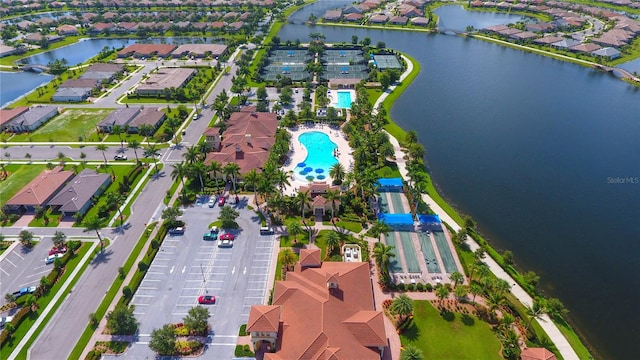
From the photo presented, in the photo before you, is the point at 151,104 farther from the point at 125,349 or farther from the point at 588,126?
the point at 588,126

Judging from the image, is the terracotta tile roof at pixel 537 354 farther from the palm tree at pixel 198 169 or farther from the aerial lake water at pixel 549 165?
the palm tree at pixel 198 169

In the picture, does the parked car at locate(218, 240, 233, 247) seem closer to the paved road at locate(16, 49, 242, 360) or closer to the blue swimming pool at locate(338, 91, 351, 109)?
the paved road at locate(16, 49, 242, 360)

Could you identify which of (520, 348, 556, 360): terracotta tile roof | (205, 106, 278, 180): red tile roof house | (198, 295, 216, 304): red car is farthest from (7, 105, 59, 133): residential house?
(520, 348, 556, 360): terracotta tile roof

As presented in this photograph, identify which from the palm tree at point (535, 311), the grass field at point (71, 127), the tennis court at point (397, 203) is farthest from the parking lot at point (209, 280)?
the grass field at point (71, 127)

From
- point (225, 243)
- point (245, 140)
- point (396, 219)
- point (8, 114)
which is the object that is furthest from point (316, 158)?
point (8, 114)

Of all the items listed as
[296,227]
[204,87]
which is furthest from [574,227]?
[204,87]

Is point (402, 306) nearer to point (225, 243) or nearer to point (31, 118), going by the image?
point (225, 243)
